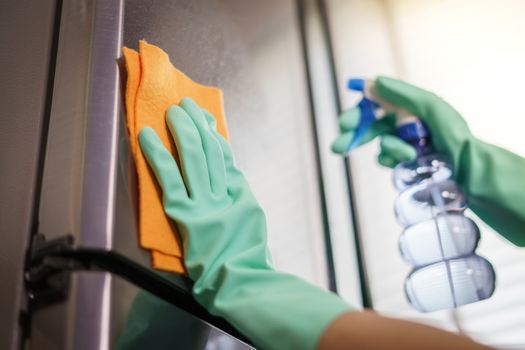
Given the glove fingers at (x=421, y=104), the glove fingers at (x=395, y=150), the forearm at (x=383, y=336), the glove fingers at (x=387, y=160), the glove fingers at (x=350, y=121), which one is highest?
the glove fingers at (x=421, y=104)

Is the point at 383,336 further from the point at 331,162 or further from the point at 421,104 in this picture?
the point at 331,162

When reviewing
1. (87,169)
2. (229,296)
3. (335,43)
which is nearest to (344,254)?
(335,43)

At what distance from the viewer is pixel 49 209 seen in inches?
26.8

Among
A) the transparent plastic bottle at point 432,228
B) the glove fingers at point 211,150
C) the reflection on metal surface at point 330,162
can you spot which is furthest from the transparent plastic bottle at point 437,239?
the glove fingers at point 211,150

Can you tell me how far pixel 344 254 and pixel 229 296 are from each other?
72 centimetres

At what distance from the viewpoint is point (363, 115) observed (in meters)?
1.01

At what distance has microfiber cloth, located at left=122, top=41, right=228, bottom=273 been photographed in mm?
701

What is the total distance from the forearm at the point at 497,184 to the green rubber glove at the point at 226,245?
39 cm

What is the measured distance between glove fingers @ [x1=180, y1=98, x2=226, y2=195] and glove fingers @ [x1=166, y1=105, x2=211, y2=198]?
0.01m

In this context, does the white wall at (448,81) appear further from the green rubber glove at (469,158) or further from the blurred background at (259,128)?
the green rubber glove at (469,158)

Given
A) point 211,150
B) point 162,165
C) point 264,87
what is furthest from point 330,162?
point 162,165

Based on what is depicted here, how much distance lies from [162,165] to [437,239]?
0.60 metres

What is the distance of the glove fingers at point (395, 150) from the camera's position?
94 cm

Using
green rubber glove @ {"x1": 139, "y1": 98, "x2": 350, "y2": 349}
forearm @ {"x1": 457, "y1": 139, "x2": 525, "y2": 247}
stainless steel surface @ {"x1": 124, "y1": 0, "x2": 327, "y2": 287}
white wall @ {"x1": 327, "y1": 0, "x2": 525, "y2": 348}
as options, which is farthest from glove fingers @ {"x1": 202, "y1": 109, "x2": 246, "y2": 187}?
white wall @ {"x1": 327, "y1": 0, "x2": 525, "y2": 348}
